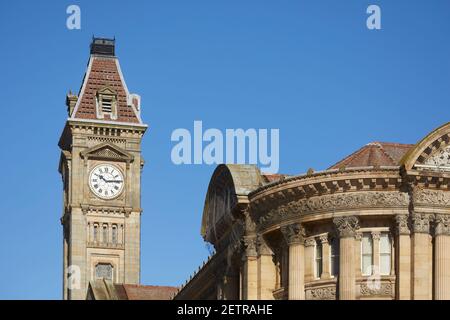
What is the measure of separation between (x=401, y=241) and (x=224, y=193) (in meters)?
12.6

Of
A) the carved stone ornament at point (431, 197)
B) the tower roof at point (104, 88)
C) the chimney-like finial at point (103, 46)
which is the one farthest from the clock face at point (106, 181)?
the carved stone ornament at point (431, 197)

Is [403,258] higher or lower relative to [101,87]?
lower

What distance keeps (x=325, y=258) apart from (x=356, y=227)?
2445mm

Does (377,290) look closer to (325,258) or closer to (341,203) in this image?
(325,258)

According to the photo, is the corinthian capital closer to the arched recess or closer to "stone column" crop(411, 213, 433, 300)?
the arched recess

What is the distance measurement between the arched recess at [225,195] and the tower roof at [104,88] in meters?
84.0

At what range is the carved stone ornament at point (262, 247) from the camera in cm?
8562

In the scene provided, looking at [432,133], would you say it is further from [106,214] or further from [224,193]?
[106,214]

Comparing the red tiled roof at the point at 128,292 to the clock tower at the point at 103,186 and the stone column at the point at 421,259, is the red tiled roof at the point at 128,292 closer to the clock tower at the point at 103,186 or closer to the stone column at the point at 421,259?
the clock tower at the point at 103,186

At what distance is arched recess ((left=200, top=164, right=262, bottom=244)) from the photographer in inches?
3403

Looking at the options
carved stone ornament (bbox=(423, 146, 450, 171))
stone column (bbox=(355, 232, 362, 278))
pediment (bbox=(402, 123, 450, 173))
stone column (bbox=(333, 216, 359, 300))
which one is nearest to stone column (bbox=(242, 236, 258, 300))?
stone column (bbox=(333, 216, 359, 300))

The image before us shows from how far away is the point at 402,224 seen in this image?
80.9 metres

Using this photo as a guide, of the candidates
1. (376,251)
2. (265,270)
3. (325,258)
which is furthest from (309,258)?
(376,251)
